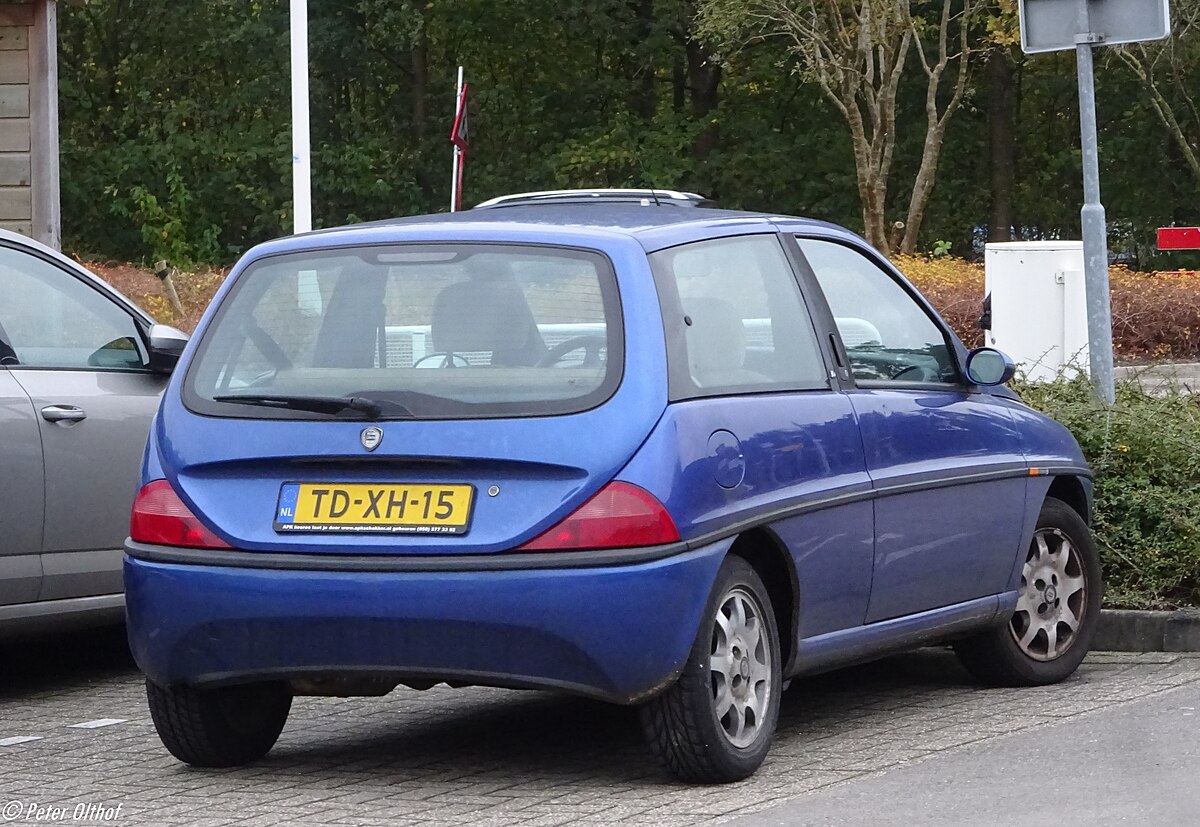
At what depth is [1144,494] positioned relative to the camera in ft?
27.3

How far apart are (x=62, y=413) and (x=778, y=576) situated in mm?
2812

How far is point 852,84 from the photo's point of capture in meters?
32.9

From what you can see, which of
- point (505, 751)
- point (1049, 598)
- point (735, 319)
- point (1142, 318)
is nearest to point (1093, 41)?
point (1049, 598)

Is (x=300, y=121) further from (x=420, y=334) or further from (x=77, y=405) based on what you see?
(x=420, y=334)

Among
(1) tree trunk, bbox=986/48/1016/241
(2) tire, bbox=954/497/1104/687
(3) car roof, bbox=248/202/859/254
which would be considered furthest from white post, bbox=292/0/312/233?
(1) tree trunk, bbox=986/48/1016/241

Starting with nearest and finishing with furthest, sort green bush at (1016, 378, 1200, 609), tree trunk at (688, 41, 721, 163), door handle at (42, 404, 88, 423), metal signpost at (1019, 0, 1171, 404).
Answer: door handle at (42, 404, 88, 423), green bush at (1016, 378, 1200, 609), metal signpost at (1019, 0, 1171, 404), tree trunk at (688, 41, 721, 163)

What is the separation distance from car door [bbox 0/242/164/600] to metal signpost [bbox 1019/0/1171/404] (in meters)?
4.19

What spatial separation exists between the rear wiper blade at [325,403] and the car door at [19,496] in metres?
1.72

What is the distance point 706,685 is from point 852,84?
28223mm

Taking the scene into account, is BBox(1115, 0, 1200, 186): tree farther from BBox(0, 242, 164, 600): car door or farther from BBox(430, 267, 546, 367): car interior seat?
BBox(430, 267, 546, 367): car interior seat

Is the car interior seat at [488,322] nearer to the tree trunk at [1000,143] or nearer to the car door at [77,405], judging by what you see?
the car door at [77,405]

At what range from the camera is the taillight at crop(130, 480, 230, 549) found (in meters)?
5.69

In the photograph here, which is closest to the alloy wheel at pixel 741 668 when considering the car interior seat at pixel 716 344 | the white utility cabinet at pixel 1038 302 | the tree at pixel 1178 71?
the car interior seat at pixel 716 344

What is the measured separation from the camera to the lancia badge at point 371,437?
18.1 ft
